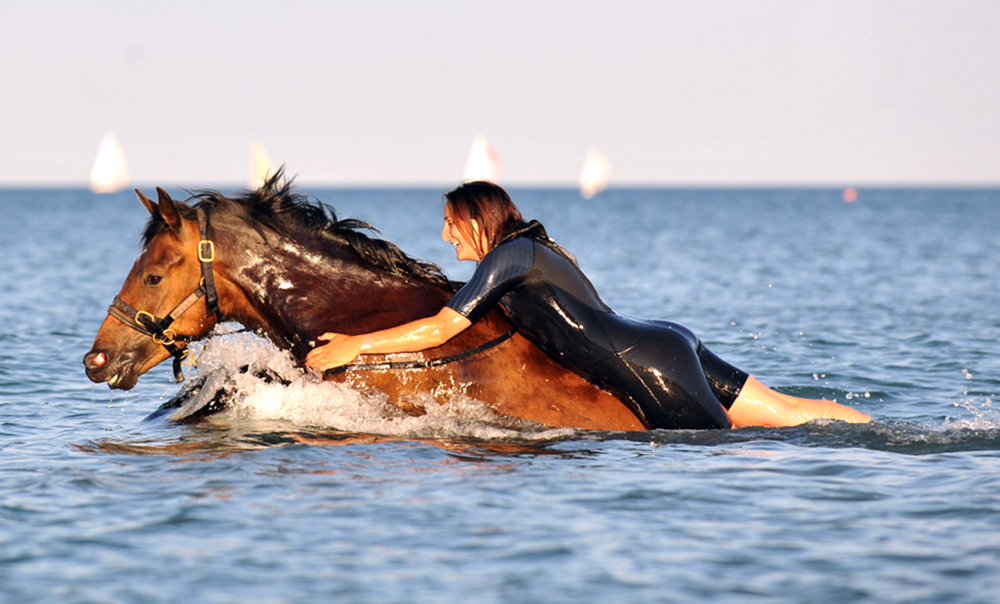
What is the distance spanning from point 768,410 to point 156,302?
4115 mm

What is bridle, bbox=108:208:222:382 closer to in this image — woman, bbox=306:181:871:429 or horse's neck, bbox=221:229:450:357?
horse's neck, bbox=221:229:450:357

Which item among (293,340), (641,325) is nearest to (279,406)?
(293,340)

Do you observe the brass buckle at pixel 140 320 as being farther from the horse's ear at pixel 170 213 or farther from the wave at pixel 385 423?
the wave at pixel 385 423

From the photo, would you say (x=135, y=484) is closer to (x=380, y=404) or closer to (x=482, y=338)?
(x=380, y=404)

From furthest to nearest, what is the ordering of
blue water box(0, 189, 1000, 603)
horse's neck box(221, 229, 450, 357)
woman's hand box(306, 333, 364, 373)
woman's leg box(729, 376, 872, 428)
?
woman's leg box(729, 376, 872, 428), horse's neck box(221, 229, 450, 357), woman's hand box(306, 333, 364, 373), blue water box(0, 189, 1000, 603)

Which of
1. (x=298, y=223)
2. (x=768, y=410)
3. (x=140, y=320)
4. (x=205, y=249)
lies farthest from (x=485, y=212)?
(x=768, y=410)

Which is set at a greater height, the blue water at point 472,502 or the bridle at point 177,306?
the bridle at point 177,306

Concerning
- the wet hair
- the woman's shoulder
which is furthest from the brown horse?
the woman's shoulder

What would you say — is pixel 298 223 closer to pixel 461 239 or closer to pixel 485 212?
pixel 461 239

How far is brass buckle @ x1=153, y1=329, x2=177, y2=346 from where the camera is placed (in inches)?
259

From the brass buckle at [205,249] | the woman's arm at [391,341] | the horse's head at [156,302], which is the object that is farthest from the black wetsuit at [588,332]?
the horse's head at [156,302]

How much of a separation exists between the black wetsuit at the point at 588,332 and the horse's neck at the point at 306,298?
695mm

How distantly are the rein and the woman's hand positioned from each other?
1.14 ft

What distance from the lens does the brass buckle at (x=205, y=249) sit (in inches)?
256
